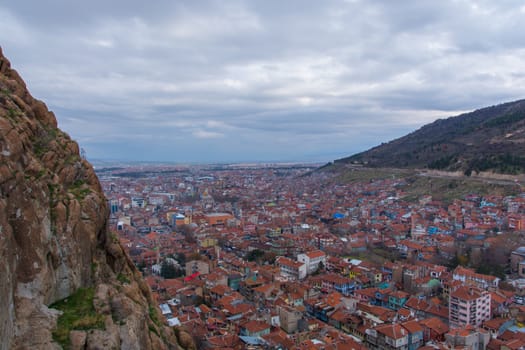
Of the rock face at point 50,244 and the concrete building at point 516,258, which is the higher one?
the rock face at point 50,244

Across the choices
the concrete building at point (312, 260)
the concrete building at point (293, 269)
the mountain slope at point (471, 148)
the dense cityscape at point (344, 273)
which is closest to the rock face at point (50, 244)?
the dense cityscape at point (344, 273)

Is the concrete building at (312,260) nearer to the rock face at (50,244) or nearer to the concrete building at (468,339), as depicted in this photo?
the concrete building at (468,339)

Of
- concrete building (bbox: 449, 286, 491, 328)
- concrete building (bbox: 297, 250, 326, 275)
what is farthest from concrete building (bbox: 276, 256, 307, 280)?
concrete building (bbox: 449, 286, 491, 328)

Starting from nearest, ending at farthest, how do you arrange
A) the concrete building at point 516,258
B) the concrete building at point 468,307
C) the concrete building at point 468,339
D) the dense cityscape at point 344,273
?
the concrete building at point 468,339 → the dense cityscape at point 344,273 → the concrete building at point 468,307 → the concrete building at point 516,258

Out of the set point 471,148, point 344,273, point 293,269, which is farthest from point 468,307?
point 471,148

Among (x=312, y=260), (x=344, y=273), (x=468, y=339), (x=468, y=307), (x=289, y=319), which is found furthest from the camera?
(x=312, y=260)

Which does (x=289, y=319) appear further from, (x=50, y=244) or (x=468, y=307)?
(x=50, y=244)

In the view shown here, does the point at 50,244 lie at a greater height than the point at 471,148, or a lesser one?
lesser
